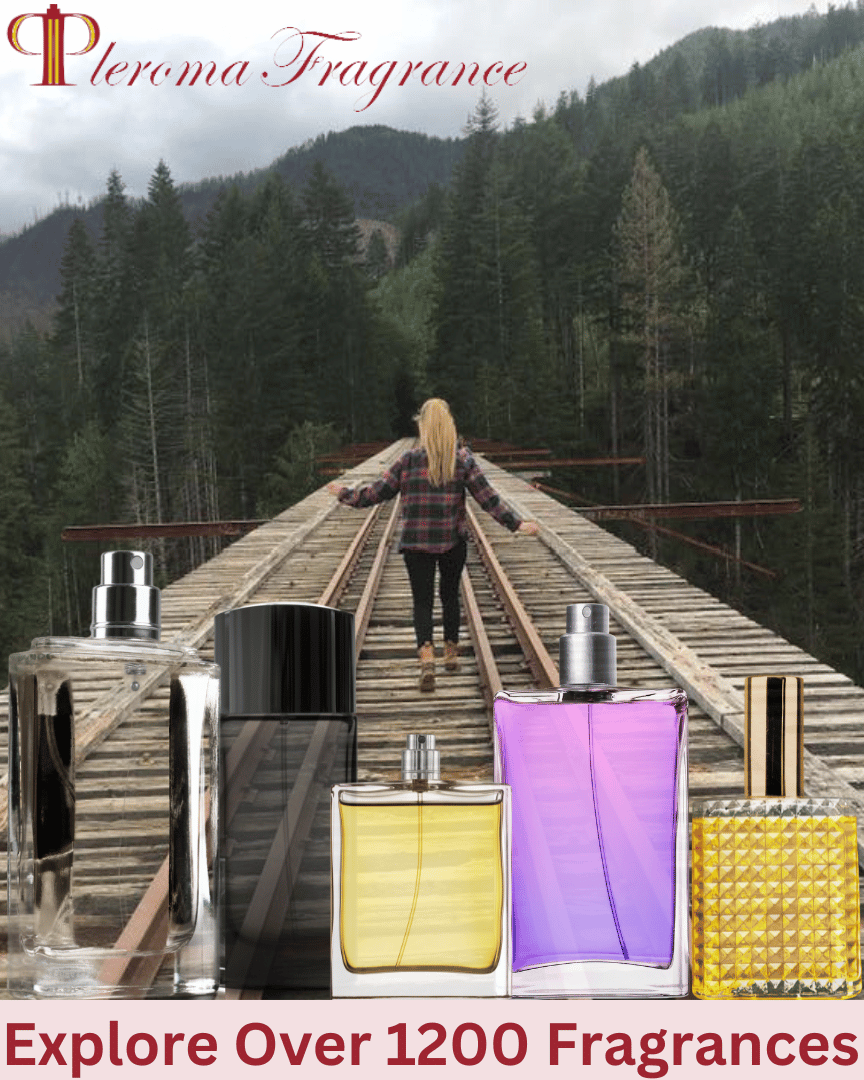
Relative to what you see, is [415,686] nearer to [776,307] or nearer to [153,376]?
[153,376]

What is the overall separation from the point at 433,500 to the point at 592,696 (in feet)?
2.01

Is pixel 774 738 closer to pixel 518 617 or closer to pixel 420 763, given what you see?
pixel 420 763

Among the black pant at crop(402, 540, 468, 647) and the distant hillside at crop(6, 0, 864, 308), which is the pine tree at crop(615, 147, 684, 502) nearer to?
the distant hillside at crop(6, 0, 864, 308)

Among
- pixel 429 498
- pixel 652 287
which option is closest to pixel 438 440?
pixel 429 498

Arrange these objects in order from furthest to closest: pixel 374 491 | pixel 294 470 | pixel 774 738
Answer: pixel 294 470, pixel 374 491, pixel 774 738

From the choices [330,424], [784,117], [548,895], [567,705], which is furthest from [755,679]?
[330,424]

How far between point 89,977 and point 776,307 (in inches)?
72.6

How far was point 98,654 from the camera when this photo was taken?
1.18 m

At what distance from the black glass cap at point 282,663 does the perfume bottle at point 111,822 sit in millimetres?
28

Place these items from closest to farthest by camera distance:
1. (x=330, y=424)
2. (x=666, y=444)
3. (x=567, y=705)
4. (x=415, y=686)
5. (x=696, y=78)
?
1. (x=567, y=705)
2. (x=415, y=686)
3. (x=696, y=78)
4. (x=666, y=444)
5. (x=330, y=424)

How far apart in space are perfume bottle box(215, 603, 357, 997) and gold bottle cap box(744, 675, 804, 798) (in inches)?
16.6

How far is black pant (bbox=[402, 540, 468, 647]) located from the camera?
1.82m

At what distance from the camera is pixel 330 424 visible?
116 inches
